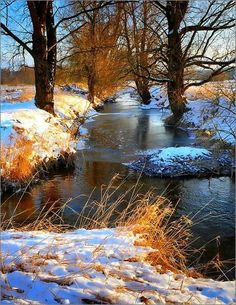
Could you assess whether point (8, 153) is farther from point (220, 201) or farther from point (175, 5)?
point (175, 5)

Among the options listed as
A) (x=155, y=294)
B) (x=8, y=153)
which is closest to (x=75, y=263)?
(x=155, y=294)

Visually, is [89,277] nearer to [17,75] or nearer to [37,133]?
[37,133]

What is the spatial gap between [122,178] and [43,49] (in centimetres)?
625

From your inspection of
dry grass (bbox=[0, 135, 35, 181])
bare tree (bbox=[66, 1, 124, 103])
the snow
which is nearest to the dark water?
dry grass (bbox=[0, 135, 35, 181])

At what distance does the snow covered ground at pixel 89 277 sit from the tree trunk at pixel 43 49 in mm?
10810

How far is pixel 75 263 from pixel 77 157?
9052 mm

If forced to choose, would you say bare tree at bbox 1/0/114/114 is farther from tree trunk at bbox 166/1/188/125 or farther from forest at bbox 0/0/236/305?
tree trunk at bbox 166/1/188/125

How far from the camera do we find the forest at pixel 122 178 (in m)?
3.31

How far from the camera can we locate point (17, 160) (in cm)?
925

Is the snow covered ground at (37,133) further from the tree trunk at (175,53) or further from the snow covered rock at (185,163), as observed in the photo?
the tree trunk at (175,53)

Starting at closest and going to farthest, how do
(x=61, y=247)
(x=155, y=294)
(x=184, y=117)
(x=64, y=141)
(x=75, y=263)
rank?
(x=155, y=294) < (x=75, y=263) < (x=61, y=247) < (x=64, y=141) < (x=184, y=117)

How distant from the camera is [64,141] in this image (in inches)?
468

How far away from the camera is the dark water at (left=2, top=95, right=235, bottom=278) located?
6.56 m

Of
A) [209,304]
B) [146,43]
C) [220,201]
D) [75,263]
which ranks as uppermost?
[146,43]
